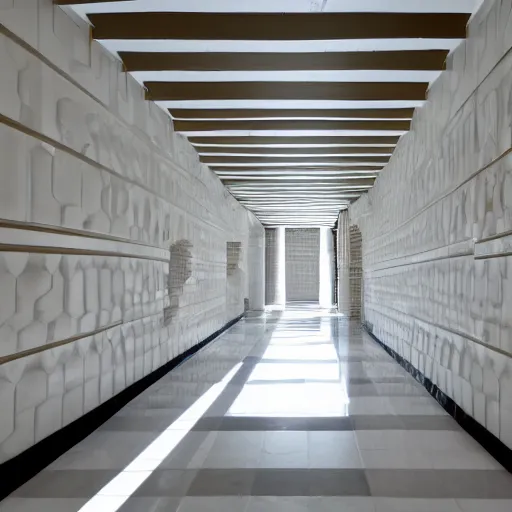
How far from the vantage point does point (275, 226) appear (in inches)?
682

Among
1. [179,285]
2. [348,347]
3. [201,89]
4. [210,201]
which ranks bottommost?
[348,347]

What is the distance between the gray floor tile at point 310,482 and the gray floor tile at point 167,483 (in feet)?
1.11

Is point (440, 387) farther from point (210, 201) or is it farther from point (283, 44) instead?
point (210, 201)

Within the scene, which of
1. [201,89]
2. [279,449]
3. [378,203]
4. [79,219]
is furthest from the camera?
[378,203]

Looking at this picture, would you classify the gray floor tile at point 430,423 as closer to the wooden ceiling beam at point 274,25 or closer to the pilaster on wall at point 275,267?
the wooden ceiling beam at point 274,25

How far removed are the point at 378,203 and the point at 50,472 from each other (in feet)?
22.8

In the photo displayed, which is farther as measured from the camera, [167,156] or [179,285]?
[179,285]

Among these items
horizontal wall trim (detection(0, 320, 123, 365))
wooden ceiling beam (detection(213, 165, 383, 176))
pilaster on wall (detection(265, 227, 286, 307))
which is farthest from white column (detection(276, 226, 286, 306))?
horizontal wall trim (detection(0, 320, 123, 365))

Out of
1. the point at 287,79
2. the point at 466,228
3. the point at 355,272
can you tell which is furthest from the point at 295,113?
the point at 355,272

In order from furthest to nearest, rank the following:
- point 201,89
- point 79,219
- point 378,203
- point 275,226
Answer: point 275,226 → point 378,203 → point 201,89 → point 79,219

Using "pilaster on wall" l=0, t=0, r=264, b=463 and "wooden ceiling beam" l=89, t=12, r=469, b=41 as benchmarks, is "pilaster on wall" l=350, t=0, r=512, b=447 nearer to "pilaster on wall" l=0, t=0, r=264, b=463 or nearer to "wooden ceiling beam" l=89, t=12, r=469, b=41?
"wooden ceiling beam" l=89, t=12, r=469, b=41

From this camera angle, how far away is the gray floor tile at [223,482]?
249 cm

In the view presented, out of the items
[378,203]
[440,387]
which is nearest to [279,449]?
[440,387]

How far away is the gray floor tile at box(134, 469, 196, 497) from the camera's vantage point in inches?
97.8
